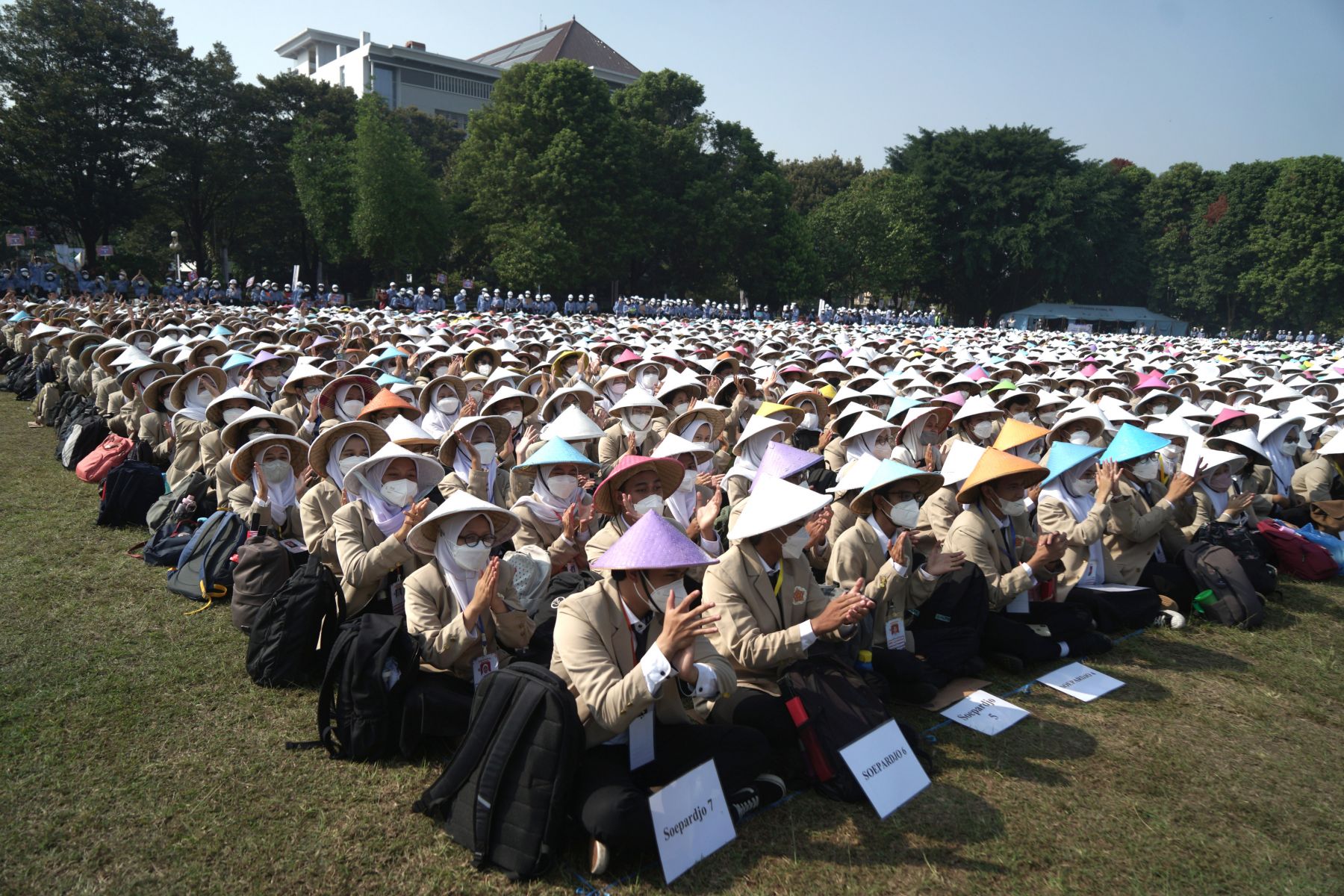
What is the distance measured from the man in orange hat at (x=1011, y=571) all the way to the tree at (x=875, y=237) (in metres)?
Result: 50.1

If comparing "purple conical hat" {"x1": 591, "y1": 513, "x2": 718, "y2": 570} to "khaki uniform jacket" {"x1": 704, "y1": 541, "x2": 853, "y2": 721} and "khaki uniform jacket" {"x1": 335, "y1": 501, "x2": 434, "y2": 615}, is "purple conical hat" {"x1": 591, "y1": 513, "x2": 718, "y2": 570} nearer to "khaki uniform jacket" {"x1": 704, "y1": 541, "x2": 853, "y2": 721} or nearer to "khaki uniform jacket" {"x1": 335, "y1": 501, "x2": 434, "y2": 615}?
"khaki uniform jacket" {"x1": 704, "y1": 541, "x2": 853, "y2": 721}

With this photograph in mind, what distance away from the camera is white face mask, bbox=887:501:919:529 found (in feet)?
16.7

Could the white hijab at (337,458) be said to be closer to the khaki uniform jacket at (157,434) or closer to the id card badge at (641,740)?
the id card badge at (641,740)

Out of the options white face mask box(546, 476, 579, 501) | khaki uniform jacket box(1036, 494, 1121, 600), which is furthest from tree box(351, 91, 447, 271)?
khaki uniform jacket box(1036, 494, 1121, 600)

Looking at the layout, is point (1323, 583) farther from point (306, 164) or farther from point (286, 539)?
point (306, 164)

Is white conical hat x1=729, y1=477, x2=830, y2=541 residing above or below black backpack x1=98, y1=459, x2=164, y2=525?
above

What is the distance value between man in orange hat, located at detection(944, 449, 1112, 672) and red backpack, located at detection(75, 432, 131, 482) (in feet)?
28.5

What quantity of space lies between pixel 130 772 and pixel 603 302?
4987 cm

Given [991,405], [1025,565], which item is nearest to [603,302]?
[991,405]

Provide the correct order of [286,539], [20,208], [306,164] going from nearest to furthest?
[286,539]
[20,208]
[306,164]

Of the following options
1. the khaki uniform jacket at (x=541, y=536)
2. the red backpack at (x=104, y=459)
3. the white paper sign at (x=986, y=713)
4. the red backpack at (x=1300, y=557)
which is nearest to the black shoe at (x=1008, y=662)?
the white paper sign at (x=986, y=713)

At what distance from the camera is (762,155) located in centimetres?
5384

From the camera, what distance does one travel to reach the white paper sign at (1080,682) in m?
5.27

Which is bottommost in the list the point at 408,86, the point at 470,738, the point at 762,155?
the point at 470,738
